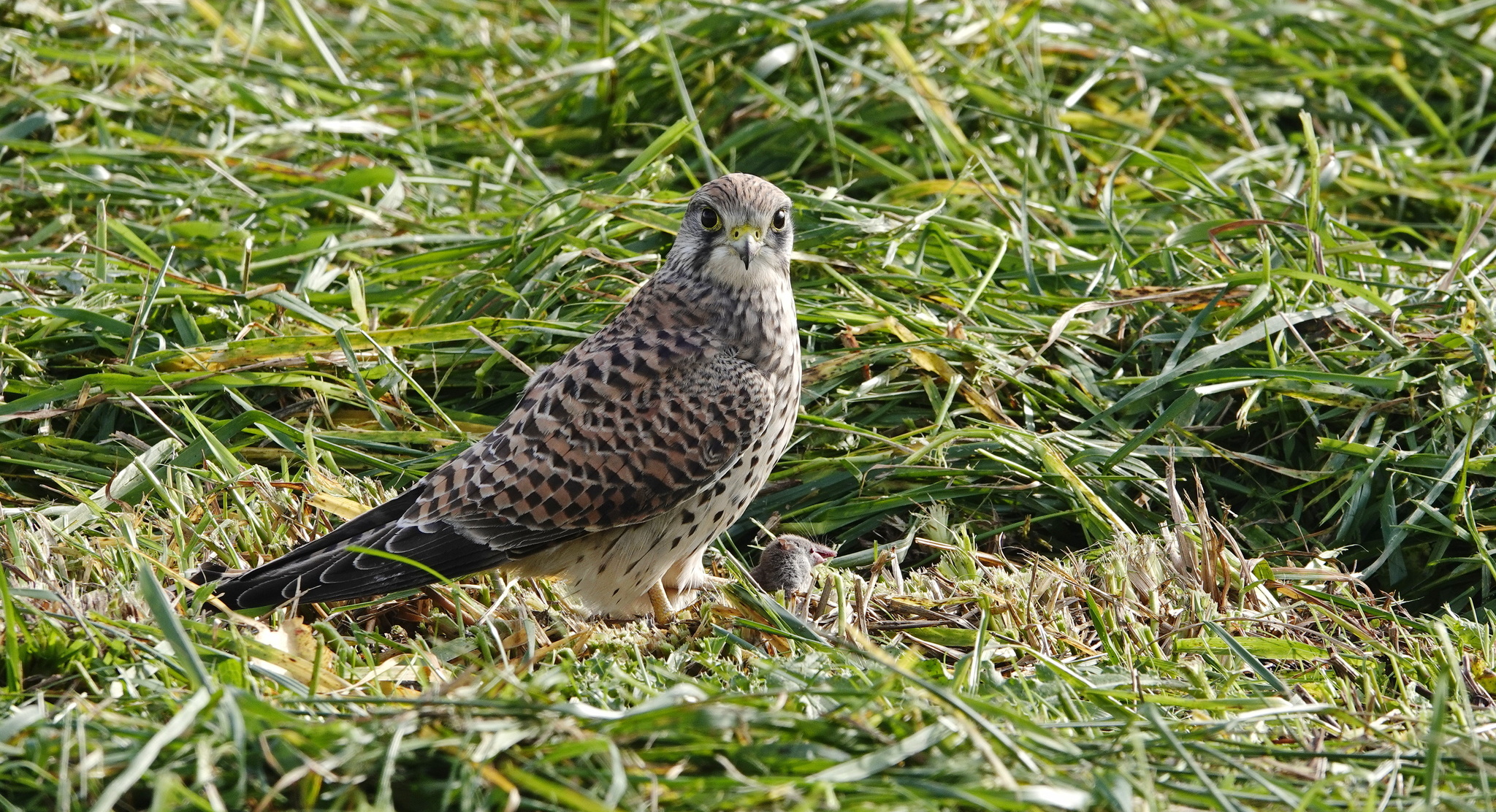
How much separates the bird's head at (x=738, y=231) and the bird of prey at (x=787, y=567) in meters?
0.73

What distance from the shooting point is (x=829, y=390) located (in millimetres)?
4660

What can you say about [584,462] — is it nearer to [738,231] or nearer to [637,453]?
[637,453]

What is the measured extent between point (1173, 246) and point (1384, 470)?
3.60 ft

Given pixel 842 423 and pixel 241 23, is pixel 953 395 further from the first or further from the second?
pixel 241 23

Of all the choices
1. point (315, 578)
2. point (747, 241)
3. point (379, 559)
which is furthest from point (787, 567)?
point (315, 578)

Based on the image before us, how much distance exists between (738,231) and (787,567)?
3.03ft

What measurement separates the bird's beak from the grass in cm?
85

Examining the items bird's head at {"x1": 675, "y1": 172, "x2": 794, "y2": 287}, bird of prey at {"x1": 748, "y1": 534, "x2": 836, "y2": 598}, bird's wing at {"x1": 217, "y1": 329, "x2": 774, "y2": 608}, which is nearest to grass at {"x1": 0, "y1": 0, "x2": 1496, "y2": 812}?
bird of prey at {"x1": 748, "y1": 534, "x2": 836, "y2": 598}

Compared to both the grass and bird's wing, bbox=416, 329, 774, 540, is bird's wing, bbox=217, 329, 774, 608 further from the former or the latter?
the grass

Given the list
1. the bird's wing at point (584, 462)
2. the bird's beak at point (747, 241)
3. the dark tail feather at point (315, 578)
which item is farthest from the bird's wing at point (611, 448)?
the bird's beak at point (747, 241)

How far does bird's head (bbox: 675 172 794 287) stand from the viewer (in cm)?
383

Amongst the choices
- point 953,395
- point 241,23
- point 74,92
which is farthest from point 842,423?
point 241,23

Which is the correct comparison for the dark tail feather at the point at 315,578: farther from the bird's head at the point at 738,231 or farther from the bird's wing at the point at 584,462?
the bird's head at the point at 738,231

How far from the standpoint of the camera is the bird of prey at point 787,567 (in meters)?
3.80
